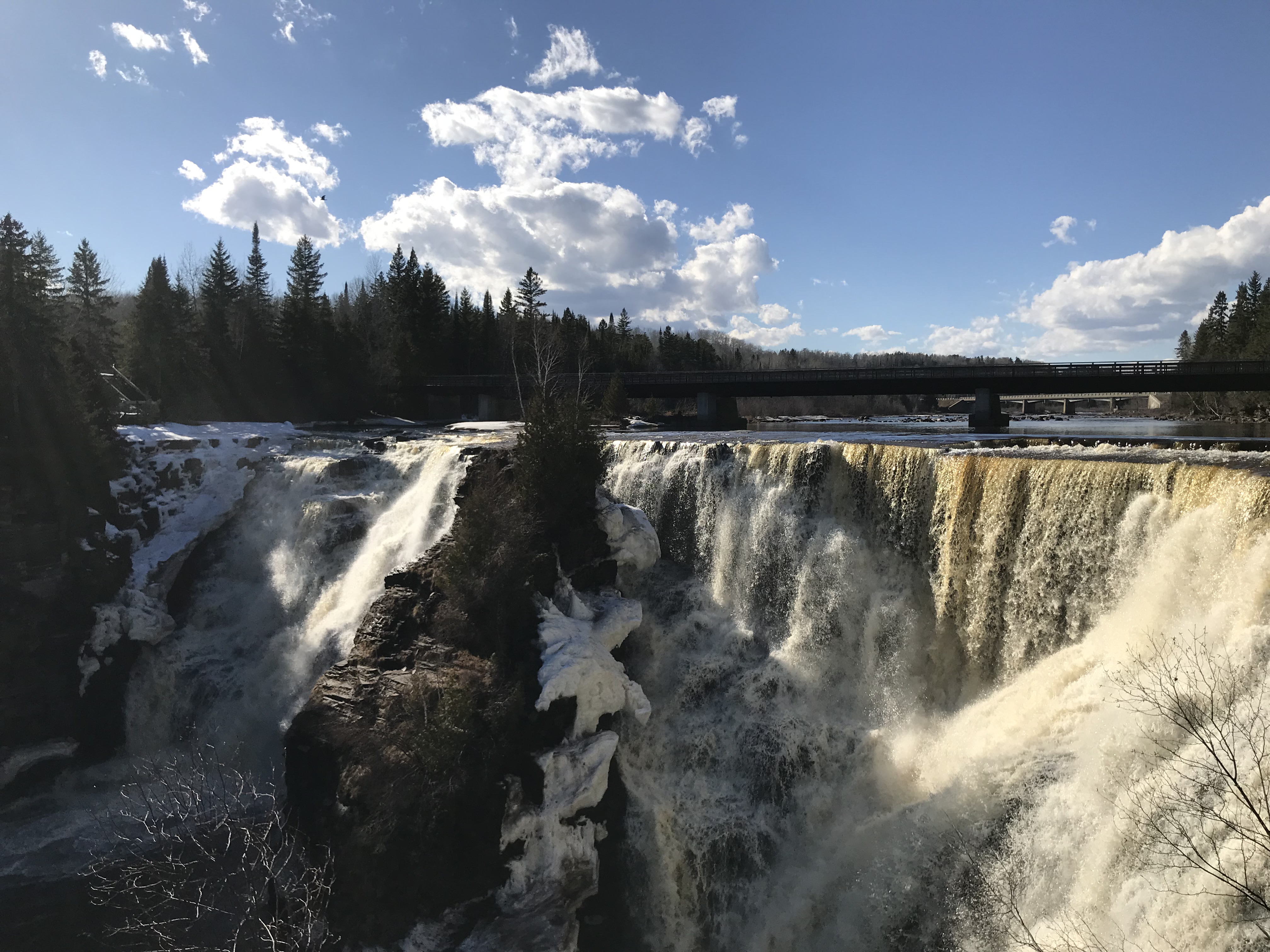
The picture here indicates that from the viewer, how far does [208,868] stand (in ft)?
39.9

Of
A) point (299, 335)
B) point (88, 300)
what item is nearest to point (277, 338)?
point (299, 335)

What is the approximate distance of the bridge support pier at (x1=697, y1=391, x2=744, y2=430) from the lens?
5047 centimetres

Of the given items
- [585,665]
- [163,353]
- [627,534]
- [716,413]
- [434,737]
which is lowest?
[434,737]

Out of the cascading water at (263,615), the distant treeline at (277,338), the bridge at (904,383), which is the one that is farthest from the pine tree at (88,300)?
the cascading water at (263,615)

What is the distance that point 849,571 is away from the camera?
65.7ft

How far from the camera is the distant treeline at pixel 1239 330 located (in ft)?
191

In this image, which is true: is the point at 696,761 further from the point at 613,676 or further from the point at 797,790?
the point at 613,676

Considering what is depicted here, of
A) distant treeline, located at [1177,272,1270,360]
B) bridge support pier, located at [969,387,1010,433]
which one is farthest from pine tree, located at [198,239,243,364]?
distant treeline, located at [1177,272,1270,360]

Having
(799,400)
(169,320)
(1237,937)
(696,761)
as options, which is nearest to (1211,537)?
(1237,937)

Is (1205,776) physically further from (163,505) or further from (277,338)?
(277,338)

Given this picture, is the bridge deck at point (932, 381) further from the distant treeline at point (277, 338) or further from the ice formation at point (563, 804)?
the ice formation at point (563, 804)

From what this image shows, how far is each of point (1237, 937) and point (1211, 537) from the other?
25.1 feet

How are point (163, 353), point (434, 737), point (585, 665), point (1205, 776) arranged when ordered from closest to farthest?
point (1205, 776) → point (434, 737) → point (585, 665) → point (163, 353)

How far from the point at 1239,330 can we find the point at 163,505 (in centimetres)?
9546
